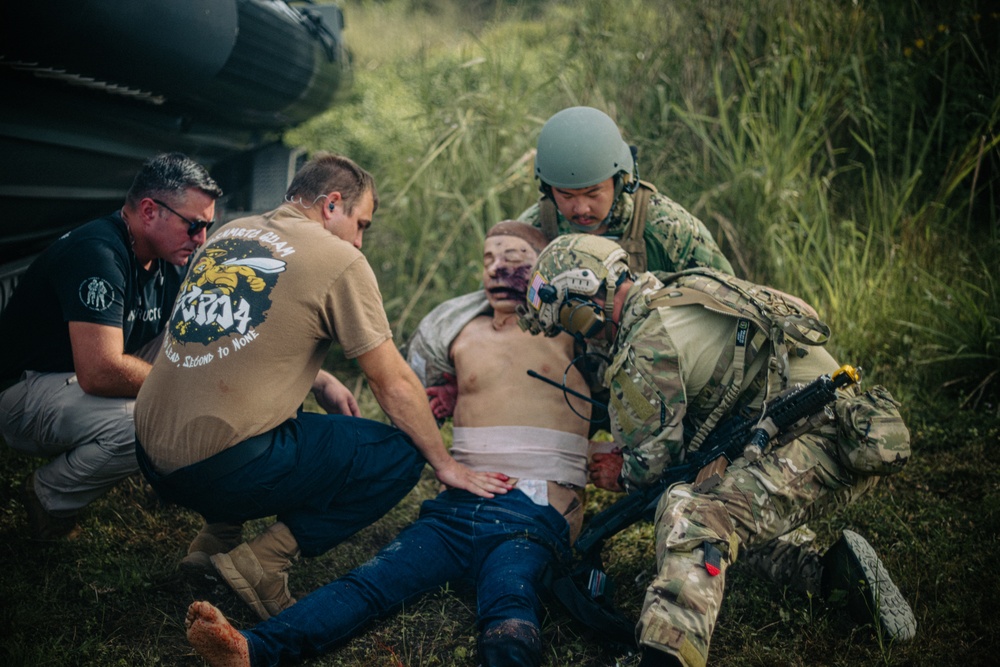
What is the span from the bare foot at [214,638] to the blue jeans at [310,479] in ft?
1.93

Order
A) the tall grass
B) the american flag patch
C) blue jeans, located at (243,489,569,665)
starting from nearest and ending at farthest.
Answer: blue jeans, located at (243,489,569,665) → the american flag patch → the tall grass

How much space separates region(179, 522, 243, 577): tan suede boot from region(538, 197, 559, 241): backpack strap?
79.8 inches

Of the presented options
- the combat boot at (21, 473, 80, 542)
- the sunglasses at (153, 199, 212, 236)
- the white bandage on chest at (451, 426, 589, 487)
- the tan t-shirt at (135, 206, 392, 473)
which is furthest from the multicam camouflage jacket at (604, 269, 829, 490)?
the combat boot at (21, 473, 80, 542)

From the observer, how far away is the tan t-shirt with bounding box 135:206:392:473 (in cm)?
288

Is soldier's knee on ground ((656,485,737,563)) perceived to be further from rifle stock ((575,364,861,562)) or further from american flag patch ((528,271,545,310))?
american flag patch ((528,271,545,310))

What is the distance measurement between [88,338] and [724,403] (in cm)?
244

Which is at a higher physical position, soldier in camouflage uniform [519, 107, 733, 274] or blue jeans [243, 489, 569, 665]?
soldier in camouflage uniform [519, 107, 733, 274]

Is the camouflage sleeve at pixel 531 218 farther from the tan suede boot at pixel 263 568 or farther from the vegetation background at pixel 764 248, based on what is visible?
the tan suede boot at pixel 263 568

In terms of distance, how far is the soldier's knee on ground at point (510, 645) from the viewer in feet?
8.45

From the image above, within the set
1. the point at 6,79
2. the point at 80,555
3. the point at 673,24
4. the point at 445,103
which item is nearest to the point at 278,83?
the point at 445,103

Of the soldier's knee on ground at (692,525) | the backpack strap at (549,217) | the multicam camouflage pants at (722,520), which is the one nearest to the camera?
the multicam camouflage pants at (722,520)

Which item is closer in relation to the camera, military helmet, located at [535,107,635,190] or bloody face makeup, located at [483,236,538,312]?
bloody face makeup, located at [483,236,538,312]

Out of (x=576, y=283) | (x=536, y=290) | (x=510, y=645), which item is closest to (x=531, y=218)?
(x=536, y=290)

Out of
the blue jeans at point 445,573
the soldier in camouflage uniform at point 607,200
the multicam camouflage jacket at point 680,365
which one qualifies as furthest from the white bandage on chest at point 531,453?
the soldier in camouflage uniform at point 607,200
